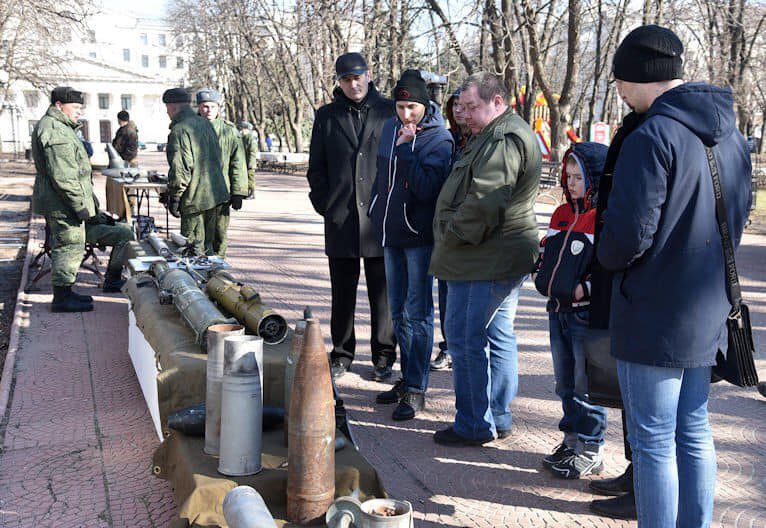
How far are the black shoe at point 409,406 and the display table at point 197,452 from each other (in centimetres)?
105

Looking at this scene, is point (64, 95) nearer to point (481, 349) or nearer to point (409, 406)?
point (409, 406)

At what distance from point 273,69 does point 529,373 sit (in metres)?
40.2

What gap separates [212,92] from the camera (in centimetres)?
861

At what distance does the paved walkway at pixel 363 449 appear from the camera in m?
3.74

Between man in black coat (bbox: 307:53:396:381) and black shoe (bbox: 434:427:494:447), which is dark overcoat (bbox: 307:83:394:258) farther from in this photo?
black shoe (bbox: 434:427:494:447)

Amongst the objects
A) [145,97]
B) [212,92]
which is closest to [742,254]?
[212,92]

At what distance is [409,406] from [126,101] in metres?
105

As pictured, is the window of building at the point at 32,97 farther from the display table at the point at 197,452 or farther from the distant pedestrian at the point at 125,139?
the display table at the point at 197,452

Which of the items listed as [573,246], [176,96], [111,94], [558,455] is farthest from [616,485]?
[111,94]

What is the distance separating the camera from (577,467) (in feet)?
13.4

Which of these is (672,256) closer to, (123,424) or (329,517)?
(329,517)

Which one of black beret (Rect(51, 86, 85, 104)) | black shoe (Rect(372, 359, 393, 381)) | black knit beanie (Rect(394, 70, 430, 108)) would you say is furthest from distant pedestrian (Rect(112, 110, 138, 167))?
black knit beanie (Rect(394, 70, 430, 108))

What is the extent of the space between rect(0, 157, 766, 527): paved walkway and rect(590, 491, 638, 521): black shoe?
0.13ft

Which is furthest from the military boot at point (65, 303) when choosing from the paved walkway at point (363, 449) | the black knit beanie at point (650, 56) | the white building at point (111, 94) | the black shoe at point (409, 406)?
the white building at point (111, 94)
